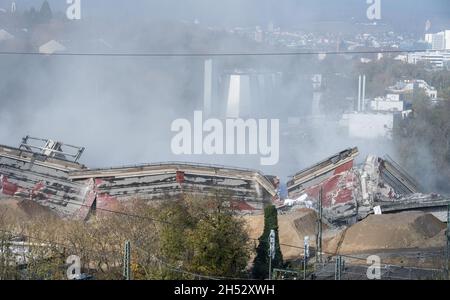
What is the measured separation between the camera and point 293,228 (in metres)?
7.78

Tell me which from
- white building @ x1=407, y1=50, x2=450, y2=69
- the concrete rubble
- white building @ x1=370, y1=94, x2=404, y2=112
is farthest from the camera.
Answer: white building @ x1=407, y1=50, x2=450, y2=69

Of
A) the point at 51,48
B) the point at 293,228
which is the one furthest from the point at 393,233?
the point at 51,48

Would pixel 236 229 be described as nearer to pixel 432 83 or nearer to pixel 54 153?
pixel 54 153

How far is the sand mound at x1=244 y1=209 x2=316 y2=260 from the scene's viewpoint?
7533 millimetres

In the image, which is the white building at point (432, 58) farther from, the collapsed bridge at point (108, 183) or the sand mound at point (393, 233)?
the sand mound at point (393, 233)

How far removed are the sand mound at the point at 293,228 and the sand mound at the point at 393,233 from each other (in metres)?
0.31

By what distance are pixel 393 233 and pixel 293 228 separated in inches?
32.2

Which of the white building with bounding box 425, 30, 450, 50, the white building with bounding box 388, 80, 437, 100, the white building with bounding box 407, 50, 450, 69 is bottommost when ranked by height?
the white building with bounding box 388, 80, 437, 100

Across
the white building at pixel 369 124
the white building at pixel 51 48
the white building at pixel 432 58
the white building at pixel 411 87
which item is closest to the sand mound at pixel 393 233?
the white building at pixel 369 124

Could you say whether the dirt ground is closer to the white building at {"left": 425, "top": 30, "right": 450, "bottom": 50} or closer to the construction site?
the construction site

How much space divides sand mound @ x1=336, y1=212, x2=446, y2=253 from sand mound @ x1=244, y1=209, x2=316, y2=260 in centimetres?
31

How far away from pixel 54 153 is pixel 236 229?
12.3 feet

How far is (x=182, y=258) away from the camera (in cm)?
601

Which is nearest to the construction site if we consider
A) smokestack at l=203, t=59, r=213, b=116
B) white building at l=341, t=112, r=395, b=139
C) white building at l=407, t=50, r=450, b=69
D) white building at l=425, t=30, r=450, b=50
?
smokestack at l=203, t=59, r=213, b=116
